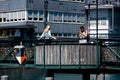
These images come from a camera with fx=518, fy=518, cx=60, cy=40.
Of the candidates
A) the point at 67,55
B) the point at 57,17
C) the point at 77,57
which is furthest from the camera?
the point at 57,17

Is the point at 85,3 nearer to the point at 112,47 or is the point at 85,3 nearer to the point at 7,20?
the point at 7,20

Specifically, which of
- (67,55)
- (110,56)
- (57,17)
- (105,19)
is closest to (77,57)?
(67,55)

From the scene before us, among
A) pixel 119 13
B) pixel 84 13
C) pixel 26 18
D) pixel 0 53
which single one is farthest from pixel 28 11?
pixel 0 53

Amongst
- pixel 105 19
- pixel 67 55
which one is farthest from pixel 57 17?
pixel 67 55

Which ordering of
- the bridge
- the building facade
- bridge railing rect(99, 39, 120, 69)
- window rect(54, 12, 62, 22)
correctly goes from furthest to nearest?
1. the building facade
2. window rect(54, 12, 62, 22)
3. bridge railing rect(99, 39, 120, 69)
4. the bridge

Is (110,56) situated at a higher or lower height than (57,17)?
lower

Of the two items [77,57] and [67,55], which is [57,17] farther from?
[77,57]

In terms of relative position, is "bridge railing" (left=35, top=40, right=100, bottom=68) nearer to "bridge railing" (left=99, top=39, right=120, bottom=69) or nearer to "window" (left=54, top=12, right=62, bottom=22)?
"bridge railing" (left=99, top=39, right=120, bottom=69)

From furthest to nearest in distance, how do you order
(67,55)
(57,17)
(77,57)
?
A: (57,17) → (67,55) → (77,57)

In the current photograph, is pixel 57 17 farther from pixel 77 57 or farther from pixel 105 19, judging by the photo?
pixel 77 57

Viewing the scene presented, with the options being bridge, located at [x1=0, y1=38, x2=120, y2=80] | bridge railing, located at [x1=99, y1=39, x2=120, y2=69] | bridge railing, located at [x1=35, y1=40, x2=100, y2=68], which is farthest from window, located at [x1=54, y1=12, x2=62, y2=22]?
bridge railing, located at [x1=99, y1=39, x2=120, y2=69]

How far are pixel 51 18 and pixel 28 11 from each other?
6.07 meters

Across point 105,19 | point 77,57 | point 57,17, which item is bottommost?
point 77,57

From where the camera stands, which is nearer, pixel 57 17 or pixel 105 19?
pixel 57 17
